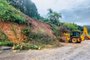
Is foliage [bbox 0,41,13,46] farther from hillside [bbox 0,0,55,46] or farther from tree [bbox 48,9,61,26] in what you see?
tree [bbox 48,9,61,26]

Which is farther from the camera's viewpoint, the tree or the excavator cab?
the tree

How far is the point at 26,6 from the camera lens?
30.6 m

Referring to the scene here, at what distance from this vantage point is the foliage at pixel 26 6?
28534 millimetres

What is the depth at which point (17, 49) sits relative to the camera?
1802 cm

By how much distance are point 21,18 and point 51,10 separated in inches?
608

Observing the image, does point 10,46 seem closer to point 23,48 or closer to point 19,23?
point 23,48

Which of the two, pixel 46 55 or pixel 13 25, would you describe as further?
pixel 13 25

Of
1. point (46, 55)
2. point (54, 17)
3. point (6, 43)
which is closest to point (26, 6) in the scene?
point (54, 17)

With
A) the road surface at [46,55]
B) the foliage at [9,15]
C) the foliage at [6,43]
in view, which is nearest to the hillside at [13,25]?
the foliage at [9,15]

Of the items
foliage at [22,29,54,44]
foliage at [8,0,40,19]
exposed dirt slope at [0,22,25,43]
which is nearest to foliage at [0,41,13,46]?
exposed dirt slope at [0,22,25,43]

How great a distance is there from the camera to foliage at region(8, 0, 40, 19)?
2853 centimetres

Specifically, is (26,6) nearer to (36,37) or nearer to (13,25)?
(13,25)

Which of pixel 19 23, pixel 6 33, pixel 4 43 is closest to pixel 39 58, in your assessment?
pixel 4 43

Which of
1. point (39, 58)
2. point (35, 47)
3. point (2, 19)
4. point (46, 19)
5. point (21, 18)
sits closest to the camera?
point (39, 58)
